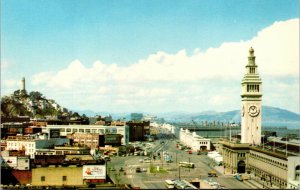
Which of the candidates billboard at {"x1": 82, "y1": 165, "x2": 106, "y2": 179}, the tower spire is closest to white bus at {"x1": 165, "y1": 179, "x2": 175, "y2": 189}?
billboard at {"x1": 82, "y1": 165, "x2": 106, "y2": 179}

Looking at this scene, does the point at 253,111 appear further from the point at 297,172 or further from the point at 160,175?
the point at 297,172

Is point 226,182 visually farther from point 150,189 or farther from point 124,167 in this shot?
point 124,167

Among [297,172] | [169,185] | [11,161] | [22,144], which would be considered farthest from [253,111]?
[22,144]

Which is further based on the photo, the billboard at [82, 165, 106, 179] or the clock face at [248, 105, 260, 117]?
the clock face at [248, 105, 260, 117]

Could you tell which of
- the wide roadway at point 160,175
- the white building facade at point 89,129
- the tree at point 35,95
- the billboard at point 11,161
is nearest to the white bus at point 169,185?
the wide roadway at point 160,175

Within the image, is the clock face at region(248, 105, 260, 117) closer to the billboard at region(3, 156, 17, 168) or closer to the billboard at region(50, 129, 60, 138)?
the billboard at region(3, 156, 17, 168)

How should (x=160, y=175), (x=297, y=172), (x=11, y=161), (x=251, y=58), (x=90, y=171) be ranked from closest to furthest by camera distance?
(x=90, y=171)
(x=297, y=172)
(x=11, y=161)
(x=160, y=175)
(x=251, y=58)

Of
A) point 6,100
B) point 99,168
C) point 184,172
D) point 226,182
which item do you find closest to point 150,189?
point 99,168

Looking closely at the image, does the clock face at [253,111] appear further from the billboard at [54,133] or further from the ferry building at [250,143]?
the billboard at [54,133]
